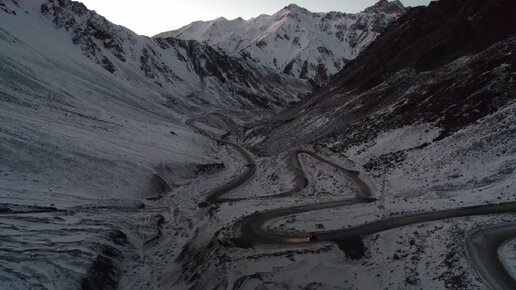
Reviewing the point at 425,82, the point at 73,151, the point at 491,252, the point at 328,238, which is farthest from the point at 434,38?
the point at 491,252

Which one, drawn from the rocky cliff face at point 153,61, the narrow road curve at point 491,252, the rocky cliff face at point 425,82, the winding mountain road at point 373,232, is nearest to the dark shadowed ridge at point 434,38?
the rocky cliff face at point 425,82

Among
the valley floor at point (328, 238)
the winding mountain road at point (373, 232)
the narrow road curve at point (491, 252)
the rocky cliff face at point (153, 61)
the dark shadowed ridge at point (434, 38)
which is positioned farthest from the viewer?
the rocky cliff face at point (153, 61)

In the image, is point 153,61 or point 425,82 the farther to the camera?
point 153,61

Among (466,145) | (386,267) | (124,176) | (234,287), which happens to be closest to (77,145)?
(124,176)

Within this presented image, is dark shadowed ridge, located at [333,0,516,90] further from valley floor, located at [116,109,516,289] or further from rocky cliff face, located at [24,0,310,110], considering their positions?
rocky cliff face, located at [24,0,310,110]

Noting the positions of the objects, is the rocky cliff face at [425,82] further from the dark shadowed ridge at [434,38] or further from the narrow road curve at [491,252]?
the narrow road curve at [491,252]

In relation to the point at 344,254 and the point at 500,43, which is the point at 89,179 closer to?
the point at 344,254

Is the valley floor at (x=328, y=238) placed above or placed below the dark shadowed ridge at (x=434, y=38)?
below

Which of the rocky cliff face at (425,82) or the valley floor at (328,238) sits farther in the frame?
the rocky cliff face at (425,82)

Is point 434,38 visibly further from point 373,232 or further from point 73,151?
point 73,151
